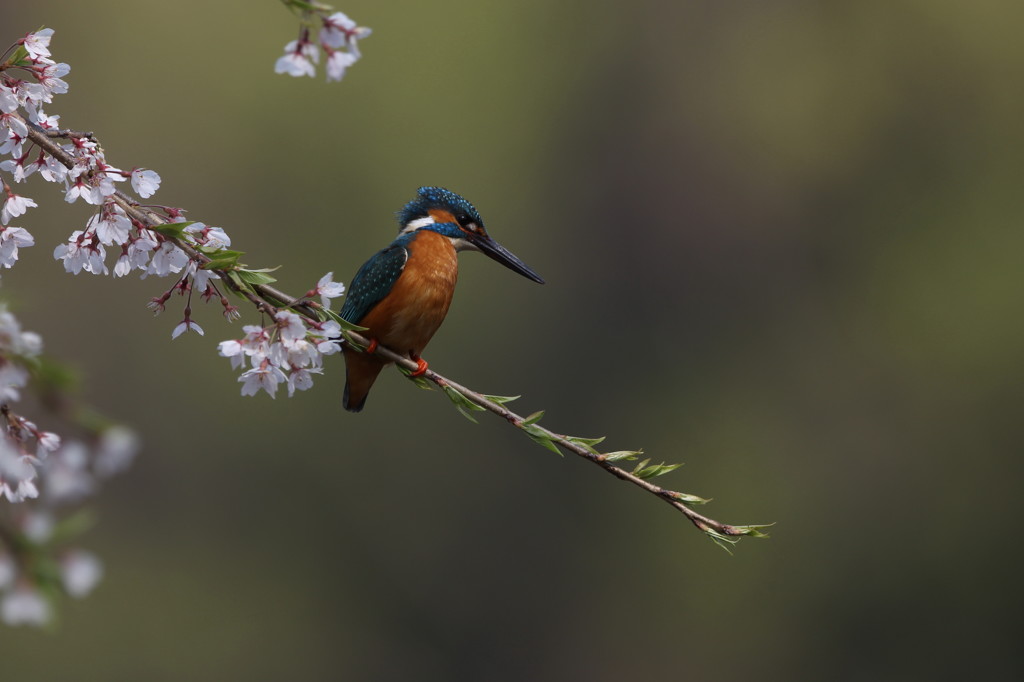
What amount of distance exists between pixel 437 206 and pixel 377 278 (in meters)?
0.31

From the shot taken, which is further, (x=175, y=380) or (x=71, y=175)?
(x=175, y=380)

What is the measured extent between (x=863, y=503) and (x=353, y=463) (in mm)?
8434

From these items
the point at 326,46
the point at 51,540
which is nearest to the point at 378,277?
the point at 326,46

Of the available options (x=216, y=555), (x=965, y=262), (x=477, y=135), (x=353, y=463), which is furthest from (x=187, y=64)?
(x=965, y=262)

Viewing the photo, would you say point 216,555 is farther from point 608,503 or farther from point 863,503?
point 863,503

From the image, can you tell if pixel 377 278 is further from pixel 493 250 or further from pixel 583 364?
pixel 583 364

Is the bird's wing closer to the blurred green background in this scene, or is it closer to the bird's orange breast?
the bird's orange breast

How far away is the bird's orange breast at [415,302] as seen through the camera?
2.73 m

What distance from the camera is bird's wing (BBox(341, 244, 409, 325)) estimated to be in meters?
2.81

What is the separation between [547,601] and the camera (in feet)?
63.8

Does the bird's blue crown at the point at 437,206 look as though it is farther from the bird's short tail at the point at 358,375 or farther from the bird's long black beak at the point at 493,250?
the bird's short tail at the point at 358,375

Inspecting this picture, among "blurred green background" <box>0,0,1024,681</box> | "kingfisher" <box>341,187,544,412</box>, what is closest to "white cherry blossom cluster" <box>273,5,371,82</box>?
"kingfisher" <box>341,187,544,412</box>

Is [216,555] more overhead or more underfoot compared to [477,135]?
more underfoot

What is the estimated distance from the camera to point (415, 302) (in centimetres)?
274
